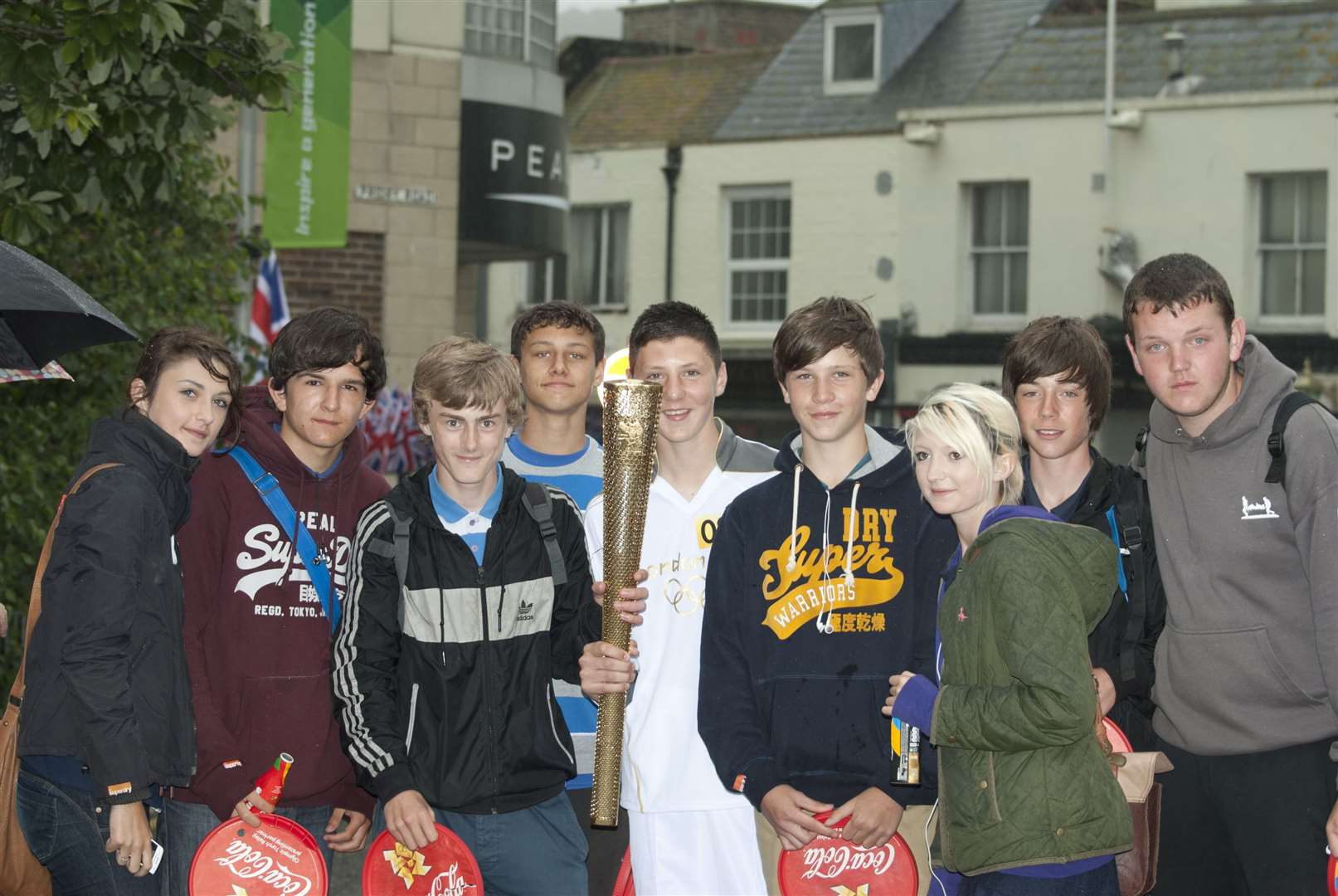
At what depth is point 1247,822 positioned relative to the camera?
464 cm

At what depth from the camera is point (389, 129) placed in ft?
54.1

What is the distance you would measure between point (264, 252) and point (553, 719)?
17.5ft

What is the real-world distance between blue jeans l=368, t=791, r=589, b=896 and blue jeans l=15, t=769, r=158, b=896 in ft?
2.27

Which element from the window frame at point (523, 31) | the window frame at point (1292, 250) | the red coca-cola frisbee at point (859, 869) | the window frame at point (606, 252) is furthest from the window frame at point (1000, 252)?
the red coca-cola frisbee at point (859, 869)

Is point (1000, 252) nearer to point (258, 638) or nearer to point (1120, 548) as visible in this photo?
point (1120, 548)

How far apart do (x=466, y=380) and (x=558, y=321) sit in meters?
1.00

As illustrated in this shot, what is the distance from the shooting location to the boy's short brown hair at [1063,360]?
5.01 m

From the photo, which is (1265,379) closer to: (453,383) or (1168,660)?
(1168,660)

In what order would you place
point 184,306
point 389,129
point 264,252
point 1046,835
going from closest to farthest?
point 1046,835 < point 184,306 < point 264,252 < point 389,129

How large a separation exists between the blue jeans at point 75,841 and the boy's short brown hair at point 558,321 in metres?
2.06

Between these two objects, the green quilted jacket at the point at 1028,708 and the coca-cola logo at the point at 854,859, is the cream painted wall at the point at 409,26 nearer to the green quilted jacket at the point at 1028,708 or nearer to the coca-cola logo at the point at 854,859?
the coca-cola logo at the point at 854,859

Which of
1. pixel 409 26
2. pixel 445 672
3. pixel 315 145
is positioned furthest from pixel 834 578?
pixel 409 26

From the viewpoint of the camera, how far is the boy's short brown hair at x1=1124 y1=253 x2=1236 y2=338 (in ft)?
15.4

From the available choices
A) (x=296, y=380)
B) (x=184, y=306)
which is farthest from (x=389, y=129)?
(x=296, y=380)
